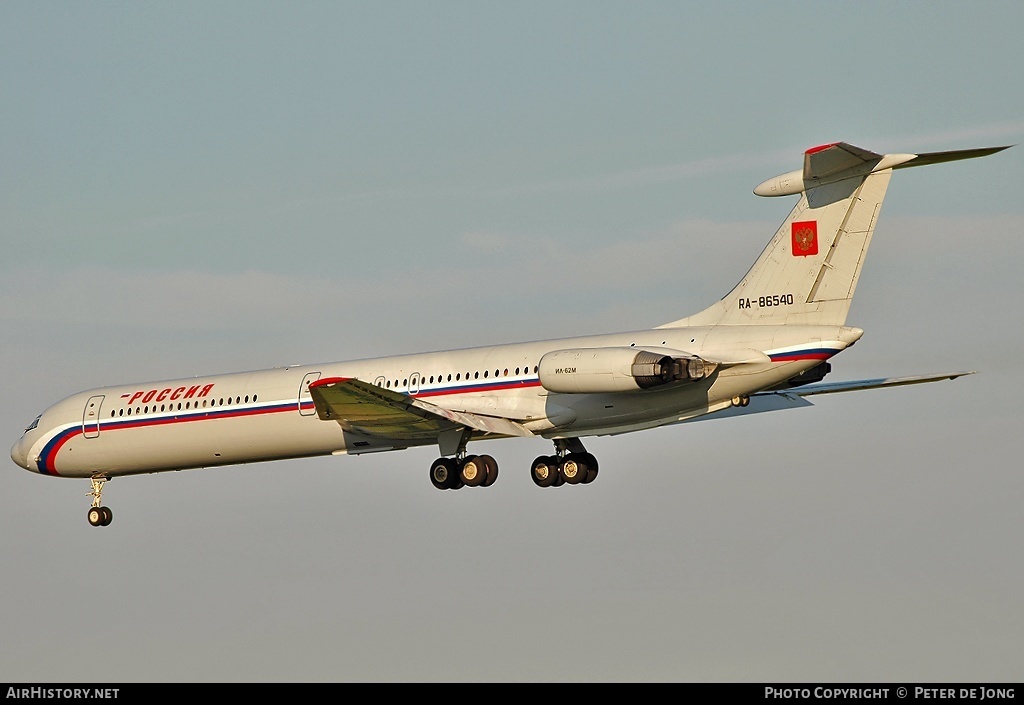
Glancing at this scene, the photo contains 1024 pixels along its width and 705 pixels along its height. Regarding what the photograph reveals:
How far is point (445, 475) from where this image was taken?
35.6 m

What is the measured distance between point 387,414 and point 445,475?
7.21 feet

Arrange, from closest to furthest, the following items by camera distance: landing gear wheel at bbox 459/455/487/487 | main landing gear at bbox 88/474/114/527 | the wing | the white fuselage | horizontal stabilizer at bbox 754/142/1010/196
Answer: horizontal stabilizer at bbox 754/142/1010/196
the white fuselage
the wing
landing gear wheel at bbox 459/455/487/487
main landing gear at bbox 88/474/114/527

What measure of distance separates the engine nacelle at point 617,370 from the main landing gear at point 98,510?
13684 millimetres

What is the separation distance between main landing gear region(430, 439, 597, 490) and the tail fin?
571 cm

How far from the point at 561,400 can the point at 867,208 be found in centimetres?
738

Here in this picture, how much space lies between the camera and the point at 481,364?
115 ft

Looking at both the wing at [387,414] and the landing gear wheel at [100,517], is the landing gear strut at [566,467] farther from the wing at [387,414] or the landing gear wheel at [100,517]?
the landing gear wheel at [100,517]

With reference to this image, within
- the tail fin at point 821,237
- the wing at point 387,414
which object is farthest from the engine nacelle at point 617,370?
the wing at point 387,414

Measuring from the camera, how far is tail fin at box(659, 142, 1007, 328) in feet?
99.3

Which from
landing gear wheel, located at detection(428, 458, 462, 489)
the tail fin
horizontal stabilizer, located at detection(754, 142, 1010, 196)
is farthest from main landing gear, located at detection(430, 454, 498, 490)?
horizontal stabilizer, located at detection(754, 142, 1010, 196)

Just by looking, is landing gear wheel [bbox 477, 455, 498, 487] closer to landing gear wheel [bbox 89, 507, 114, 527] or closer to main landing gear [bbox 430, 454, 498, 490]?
main landing gear [bbox 430, 454, 498, 490]
